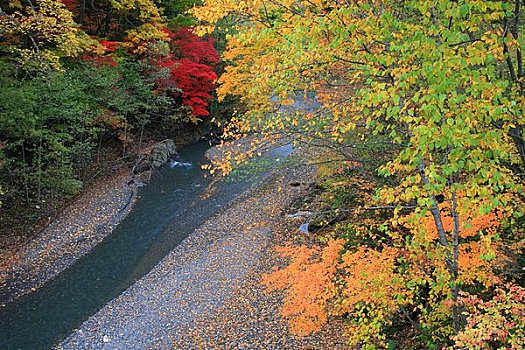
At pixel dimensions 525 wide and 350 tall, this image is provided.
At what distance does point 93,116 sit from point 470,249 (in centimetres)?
1501

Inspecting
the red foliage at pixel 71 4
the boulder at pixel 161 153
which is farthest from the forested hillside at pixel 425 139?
the red foliage at pixel 71 4

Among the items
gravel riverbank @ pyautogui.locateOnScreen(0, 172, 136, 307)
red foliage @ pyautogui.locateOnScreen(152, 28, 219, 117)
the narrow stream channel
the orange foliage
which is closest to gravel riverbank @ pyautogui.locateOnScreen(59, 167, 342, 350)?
the narrow stream channel

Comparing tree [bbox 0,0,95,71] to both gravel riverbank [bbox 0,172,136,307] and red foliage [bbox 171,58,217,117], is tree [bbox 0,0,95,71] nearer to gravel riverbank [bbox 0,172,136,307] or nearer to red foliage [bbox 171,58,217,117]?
gravel riverbank [bbox 0,172,136,307]

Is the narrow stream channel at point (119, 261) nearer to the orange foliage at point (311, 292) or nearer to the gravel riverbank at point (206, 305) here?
the gravel riverbank at point (206, 305)

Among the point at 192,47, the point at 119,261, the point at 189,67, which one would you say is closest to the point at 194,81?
the point at 189,67

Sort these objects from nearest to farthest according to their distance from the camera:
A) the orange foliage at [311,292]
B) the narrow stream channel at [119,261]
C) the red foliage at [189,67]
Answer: the orange foliage at [311,292]
the narrow stream channel at [119,261]
the red foliage at [189,67]

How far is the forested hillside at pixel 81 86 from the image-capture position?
40.3 feet

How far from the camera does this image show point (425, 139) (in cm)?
334

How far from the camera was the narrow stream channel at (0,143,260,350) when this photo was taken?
957 centimetres

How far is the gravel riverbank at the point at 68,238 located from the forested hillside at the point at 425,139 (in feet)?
25.5

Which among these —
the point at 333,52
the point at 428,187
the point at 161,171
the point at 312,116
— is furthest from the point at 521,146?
the point at 161,171

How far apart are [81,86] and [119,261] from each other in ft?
23.8

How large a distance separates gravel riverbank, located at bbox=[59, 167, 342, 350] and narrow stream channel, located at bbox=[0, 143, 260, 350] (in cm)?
52

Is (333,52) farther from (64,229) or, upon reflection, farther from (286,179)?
(286,179)
